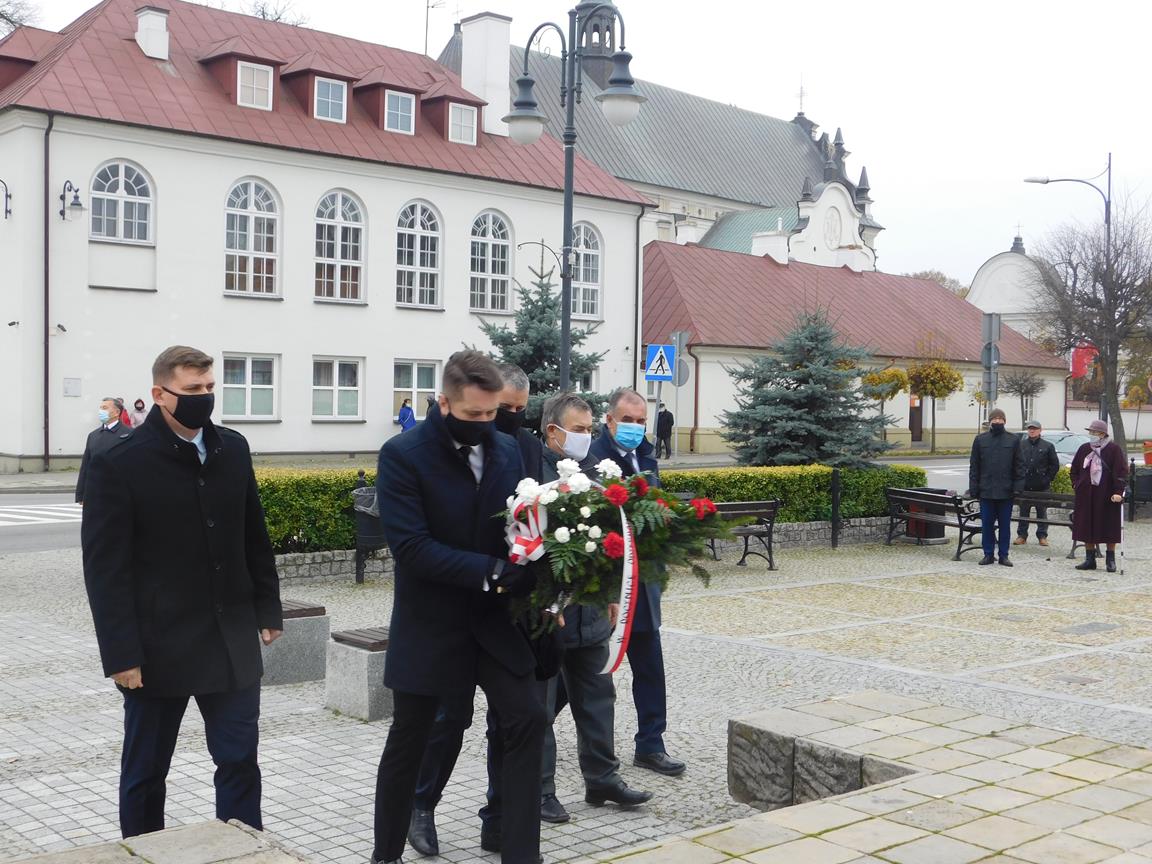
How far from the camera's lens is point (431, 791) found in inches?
202

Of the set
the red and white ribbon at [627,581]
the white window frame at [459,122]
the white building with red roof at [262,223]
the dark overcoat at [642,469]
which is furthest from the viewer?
the white window frame at [459,122]

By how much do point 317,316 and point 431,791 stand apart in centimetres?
3009

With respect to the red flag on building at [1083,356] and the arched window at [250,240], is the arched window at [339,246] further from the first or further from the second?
the red flag on building at [1083,356]

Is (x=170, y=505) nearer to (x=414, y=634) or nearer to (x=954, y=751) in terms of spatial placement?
(x=414, y=634)

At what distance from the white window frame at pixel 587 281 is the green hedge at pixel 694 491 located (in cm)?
2167

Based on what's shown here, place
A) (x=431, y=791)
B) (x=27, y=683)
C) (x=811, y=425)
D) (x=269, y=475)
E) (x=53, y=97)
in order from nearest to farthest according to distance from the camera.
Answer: (x=431, y=791)
(x=27, y=683)
(x=269, y=475)
(x=811, y=425)
(x=53, y=97)

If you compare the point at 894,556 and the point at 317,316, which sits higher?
the point at 317,316

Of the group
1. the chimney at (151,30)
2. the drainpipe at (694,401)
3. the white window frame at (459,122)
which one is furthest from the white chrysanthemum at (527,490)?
the drainpipe at (694,401)

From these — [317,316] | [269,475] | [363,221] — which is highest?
[363,221]

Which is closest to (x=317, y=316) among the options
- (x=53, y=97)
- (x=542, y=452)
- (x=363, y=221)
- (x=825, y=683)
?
(x=363, y=221)

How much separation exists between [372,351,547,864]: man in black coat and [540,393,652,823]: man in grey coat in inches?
43.5

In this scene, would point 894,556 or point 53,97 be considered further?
point 53,97

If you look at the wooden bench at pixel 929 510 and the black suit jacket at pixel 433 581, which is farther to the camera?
the wooden bench at pixel 929 510

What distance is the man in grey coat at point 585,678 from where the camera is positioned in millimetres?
5703
